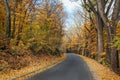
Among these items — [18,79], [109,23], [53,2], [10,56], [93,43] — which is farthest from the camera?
[93,43]

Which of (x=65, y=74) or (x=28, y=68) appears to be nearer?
(x=65, y=74)

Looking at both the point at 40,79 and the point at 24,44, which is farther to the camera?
the point at 24,44

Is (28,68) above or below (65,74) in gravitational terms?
above

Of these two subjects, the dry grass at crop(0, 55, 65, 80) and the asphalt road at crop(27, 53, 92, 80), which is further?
the asphalt road at crop(27, 53, 92, 80)

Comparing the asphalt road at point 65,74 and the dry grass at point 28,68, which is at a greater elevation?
the dry grass at point 28,68

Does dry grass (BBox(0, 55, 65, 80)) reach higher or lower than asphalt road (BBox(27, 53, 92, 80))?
higher

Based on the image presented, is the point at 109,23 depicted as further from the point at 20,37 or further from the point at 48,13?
the point at 48,13

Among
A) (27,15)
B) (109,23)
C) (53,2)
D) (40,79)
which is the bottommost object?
(40,79)

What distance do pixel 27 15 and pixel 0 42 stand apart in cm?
868

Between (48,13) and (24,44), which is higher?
(48,13)

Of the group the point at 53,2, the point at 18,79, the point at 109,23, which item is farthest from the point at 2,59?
the point at 53,2

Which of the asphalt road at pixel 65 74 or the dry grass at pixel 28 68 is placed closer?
the dry grass at pixel 28 68

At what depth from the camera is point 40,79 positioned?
1288 centimetres

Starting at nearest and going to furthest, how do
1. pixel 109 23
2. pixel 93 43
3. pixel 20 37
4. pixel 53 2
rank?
pixel 109 23 < pixel 20 37 < pixel 53 2 < pixel 93 43
